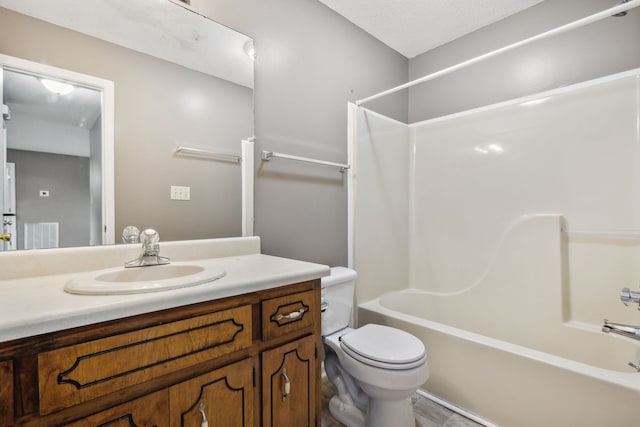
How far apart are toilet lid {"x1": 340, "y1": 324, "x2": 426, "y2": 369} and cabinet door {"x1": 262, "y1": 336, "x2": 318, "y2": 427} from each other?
0.99ft

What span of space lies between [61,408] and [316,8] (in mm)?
2231

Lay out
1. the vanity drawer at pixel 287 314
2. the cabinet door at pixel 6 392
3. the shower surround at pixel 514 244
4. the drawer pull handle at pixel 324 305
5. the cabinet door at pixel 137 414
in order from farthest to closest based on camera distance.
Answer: the drawer pull handle at pixel 324 305 → the shower surround at pixel 514 244 → the vanity drawer at pixel 287 314 → the cabinet door at pixel 137 414 → the cabinet door at pixel 6 392

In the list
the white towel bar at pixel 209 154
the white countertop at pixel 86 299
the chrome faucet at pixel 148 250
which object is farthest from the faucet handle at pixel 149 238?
the white towel bar at pixel 209 154

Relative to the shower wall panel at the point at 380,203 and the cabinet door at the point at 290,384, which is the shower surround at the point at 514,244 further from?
the cabinet door at the point at 290,384

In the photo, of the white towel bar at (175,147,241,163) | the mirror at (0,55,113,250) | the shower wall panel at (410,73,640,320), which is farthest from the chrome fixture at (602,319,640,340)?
the mirror at (0,55,113,250)

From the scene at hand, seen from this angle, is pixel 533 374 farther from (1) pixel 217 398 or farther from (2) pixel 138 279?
(2) pixel 138 279

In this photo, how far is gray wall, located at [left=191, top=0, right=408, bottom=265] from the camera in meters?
1.65

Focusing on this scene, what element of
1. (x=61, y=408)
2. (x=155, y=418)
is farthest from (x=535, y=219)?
(x=61, y=408)

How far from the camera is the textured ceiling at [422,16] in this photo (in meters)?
1.99

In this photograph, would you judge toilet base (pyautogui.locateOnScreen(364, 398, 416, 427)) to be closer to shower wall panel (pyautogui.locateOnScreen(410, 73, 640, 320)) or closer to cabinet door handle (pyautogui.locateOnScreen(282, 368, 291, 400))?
cabinet door handle (pyautogui.locateOnScreen(282, 368, 291, 400))

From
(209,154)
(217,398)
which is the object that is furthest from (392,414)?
(209,154)

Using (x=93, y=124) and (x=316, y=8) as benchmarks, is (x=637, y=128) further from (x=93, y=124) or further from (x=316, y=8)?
(x=93, y=124)

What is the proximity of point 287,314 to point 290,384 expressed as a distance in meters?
0.25

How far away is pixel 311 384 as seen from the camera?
3.70 ft
